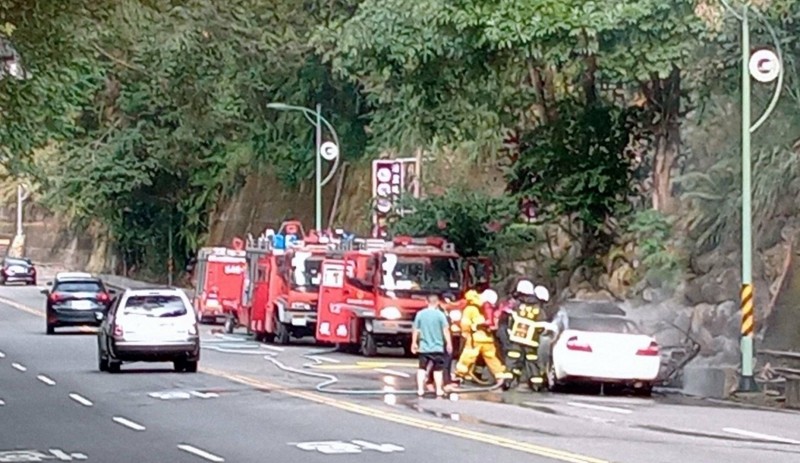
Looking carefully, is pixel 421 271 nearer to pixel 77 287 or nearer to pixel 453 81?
pixel 453 81

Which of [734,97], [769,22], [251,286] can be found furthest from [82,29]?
[251,286]

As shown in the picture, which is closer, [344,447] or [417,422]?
[344,447]

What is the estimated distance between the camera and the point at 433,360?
27766 millimetres

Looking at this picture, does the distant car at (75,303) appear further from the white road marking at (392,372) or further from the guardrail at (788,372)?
the guardrail at (788,372)

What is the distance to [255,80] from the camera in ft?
203

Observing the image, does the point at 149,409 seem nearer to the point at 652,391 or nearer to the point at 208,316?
the point at 652,391

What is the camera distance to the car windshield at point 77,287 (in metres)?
50.6

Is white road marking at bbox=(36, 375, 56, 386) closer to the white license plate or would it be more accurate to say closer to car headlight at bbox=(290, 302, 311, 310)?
car headlight at bbox=(290, 302, 311, 310)

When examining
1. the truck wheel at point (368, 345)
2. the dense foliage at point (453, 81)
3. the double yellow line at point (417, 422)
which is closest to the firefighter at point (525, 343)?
the double yellow line at point (417, 422)

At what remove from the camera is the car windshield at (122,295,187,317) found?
109 feet

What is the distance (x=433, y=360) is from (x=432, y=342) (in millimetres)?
349

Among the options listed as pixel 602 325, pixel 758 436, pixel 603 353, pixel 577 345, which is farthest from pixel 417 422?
pixel 602 325

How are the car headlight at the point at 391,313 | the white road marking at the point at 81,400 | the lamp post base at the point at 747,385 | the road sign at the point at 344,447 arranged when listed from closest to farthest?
the road sign at the point at 344,447 → the white road marking at the point at 81,400 → the lamp post base at the point at 747,385 → the car headlight at the point at 391,313

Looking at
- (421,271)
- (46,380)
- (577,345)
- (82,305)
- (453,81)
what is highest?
(453,81)
